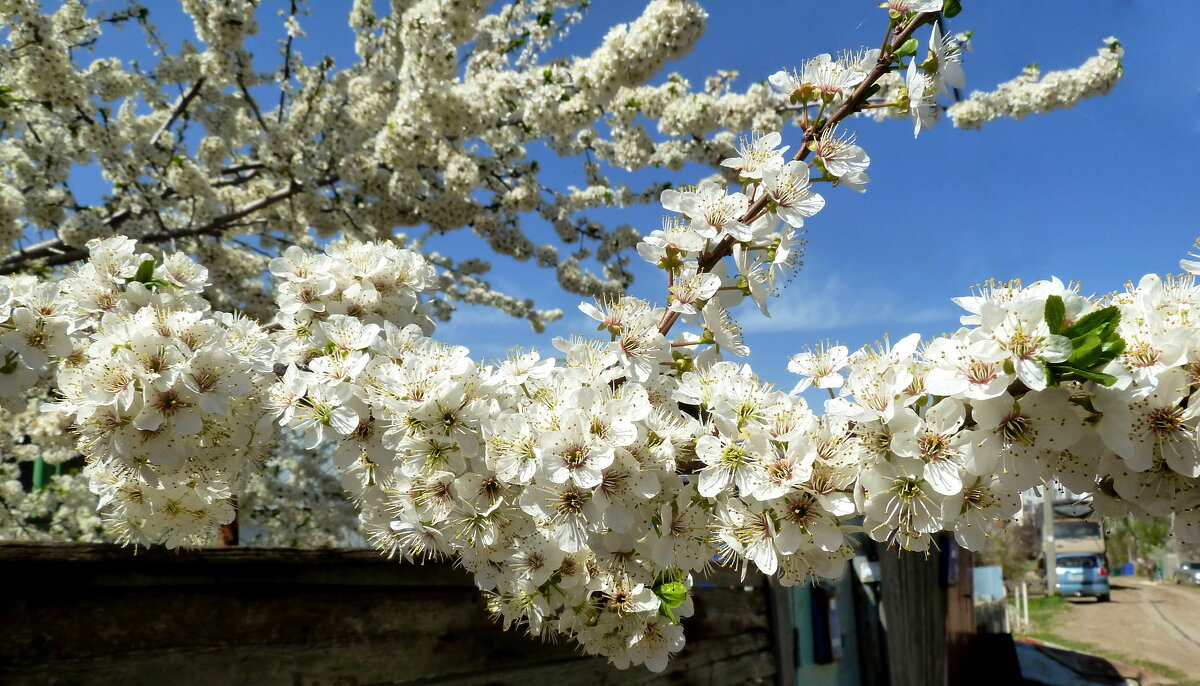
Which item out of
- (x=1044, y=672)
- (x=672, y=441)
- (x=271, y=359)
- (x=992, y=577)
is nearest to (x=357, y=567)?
(x=271, y=359)

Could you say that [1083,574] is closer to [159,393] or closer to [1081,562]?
[1081,562]

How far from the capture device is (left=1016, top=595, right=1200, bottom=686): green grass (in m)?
10.9

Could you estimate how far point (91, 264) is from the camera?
173 cm

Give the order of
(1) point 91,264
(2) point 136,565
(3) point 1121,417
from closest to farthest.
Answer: (3) point 1121,417 → (1) point 91,264 → (2) point 136,565

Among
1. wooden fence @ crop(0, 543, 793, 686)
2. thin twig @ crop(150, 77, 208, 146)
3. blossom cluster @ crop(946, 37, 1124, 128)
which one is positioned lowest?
wooden fence @ crop(0, 543, 793, 686)

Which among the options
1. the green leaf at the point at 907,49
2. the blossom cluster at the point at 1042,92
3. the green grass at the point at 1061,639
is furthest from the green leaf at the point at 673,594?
the green grass at the point at 1061,639

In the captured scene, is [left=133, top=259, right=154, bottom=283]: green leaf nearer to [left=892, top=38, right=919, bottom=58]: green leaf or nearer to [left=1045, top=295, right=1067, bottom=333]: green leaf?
[left=892, top=38, right=919, bottom=58]: green leaf

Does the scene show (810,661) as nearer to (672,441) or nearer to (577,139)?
(577,139)

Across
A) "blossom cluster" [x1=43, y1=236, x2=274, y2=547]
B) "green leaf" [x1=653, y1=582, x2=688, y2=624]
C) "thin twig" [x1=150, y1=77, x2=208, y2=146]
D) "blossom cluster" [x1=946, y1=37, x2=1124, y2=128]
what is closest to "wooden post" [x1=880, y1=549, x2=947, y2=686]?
"blossom cluster" [x1=946, y1=37, x2=1124, y2=128]

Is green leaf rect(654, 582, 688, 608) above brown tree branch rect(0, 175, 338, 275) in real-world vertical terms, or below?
below

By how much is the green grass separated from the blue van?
0.65 meters

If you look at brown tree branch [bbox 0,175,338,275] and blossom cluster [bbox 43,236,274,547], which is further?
brown tree branch [bbox 0,175,338,275]

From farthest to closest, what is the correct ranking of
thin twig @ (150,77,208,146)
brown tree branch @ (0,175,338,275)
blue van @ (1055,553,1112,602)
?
blue van @ (1055,553,1112,602) < thin twig @ (150,77,208,146) < brown tree branch @ (0,175,338,275)

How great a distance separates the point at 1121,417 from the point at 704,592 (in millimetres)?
3248
